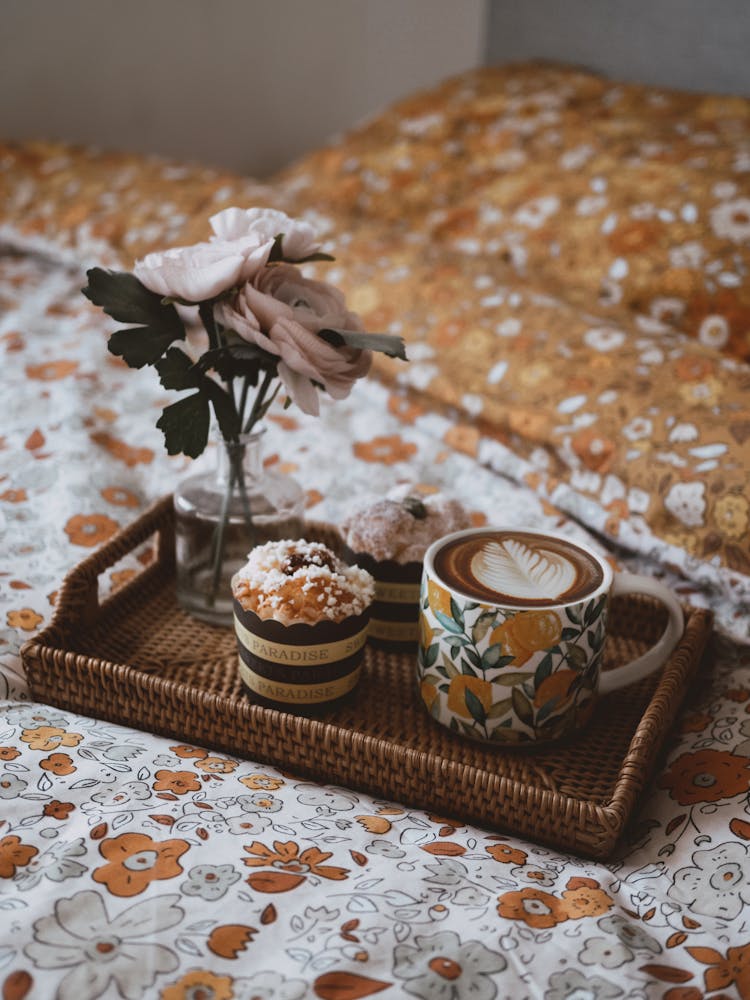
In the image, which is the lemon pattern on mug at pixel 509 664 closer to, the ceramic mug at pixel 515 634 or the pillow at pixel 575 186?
the ceramic mug at pixel 515 634

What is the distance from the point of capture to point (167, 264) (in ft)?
2.04

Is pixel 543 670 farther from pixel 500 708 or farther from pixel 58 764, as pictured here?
pixel 58 764

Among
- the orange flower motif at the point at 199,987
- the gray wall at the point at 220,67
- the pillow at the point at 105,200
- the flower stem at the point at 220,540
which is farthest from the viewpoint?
the gray wall at the point at 220,67

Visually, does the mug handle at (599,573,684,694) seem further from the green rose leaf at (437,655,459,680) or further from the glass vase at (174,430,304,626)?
the glass vase at (174,430,304,626)

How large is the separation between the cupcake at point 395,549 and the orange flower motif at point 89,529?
0.26 metres

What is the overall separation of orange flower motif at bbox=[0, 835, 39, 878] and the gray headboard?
154 cm

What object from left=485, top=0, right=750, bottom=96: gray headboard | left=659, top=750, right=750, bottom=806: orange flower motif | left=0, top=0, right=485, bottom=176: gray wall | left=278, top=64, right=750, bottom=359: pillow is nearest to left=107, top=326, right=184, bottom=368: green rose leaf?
left=659, top=750, right=750, bottom=806: orange flower motif

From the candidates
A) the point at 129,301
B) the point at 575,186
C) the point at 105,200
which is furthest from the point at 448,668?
the point at 105,200

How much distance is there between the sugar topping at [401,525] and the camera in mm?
715

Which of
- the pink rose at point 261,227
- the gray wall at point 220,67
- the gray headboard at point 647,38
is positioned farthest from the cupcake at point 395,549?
the gray wall at point 220,67

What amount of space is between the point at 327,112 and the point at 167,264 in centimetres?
184

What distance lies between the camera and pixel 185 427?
2.10ft

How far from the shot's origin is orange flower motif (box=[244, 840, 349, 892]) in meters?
0.49

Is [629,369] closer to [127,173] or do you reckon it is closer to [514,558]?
[514,558]
